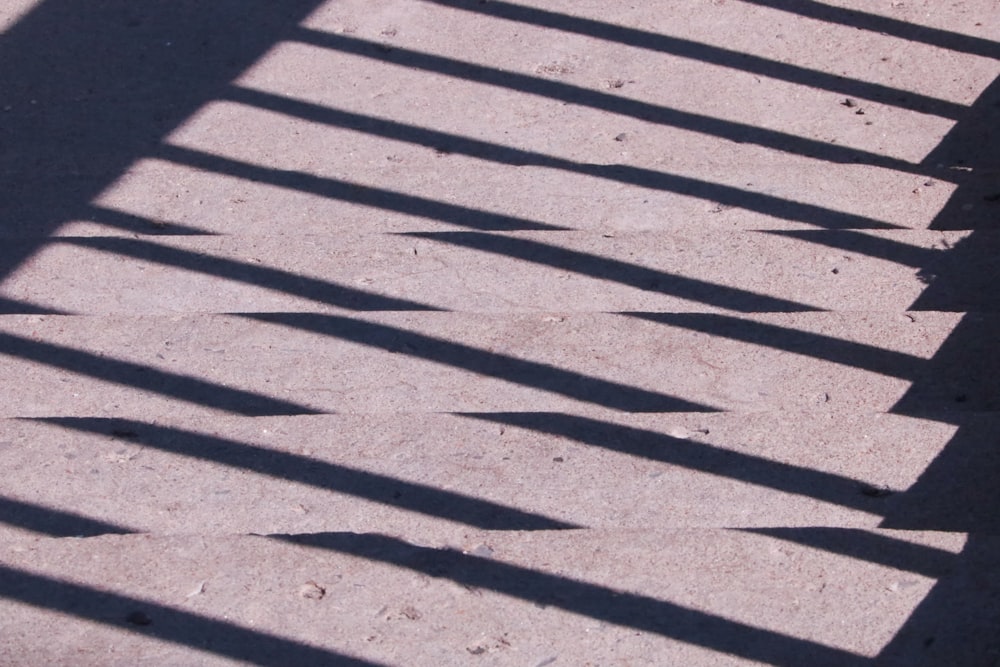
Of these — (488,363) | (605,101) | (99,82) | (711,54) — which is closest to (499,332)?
(488,363)

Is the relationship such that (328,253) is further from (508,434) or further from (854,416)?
(854,416)

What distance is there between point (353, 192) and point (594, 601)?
1647 millimetres

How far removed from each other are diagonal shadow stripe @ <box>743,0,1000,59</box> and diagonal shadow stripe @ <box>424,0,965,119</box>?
0.29 metres

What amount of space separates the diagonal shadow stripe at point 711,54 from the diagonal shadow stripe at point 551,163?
680mm

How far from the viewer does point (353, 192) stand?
12.9 feet

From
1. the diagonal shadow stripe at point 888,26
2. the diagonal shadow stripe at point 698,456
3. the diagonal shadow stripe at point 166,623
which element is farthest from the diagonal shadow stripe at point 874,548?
the diagonal shadow stripe at point 888,26

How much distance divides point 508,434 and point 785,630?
690 millimetres

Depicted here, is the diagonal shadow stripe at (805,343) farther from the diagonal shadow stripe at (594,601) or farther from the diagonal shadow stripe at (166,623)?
the diagonal shadow stripe at (166,623)

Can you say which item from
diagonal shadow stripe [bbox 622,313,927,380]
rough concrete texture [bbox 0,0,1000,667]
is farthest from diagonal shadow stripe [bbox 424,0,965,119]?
diagonal shadow stripe [bbox 622,313,927,380]

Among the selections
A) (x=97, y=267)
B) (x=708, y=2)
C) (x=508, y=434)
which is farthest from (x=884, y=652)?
(x=708, y=2)

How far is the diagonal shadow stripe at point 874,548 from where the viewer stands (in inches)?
103

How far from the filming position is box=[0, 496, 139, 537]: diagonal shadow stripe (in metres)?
2.80

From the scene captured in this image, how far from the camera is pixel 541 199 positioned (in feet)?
12.7

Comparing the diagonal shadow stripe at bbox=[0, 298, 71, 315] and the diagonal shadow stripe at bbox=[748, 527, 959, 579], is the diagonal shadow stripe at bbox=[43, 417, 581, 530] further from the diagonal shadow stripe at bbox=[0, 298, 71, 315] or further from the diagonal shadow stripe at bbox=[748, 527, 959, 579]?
the diagonal shadow stripe at bbox=[0, 298, 71, 315]
